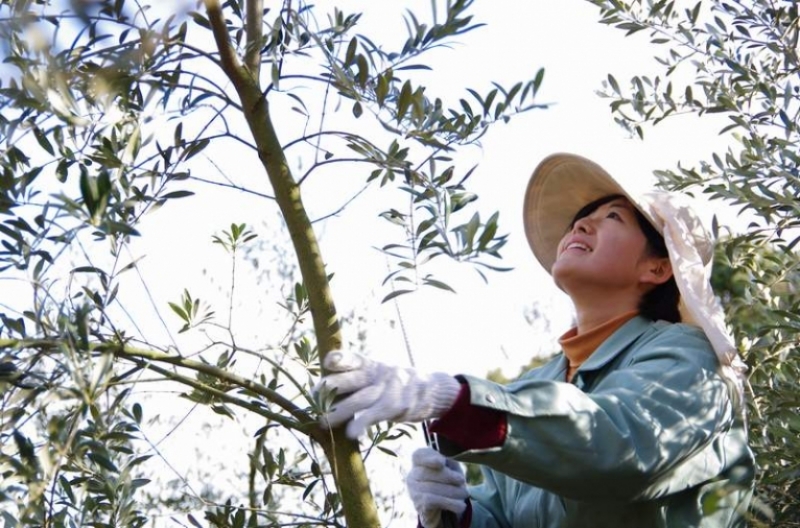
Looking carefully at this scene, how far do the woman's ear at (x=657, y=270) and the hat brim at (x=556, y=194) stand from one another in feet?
0.73

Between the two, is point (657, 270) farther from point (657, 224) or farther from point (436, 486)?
point (436, 486)

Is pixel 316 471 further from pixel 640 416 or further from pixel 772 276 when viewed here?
pixel 772 276

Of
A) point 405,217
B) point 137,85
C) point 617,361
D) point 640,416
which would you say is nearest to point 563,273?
point 617,361

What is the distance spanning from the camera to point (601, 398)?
2596mm

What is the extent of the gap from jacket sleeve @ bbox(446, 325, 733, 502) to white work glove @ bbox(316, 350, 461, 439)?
0.08 m

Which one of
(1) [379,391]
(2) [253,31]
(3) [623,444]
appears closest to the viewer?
(1) [379,391]

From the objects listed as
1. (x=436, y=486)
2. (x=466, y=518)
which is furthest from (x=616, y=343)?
(x=436, y=486)

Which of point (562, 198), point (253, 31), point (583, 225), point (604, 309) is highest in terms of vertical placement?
point (253, 31)

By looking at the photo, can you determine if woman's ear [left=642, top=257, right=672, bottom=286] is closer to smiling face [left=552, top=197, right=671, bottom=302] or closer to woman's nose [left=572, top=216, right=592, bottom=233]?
smiling face [left=552, top=197, right=671, bottom=302]

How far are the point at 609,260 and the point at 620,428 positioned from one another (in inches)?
34.6

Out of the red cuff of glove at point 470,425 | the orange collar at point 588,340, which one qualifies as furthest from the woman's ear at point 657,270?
the red cuff of glove at point 470,425

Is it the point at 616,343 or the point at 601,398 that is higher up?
the point at 616,343

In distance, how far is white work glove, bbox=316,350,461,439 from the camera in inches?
88.0

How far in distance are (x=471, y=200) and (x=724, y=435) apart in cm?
100
